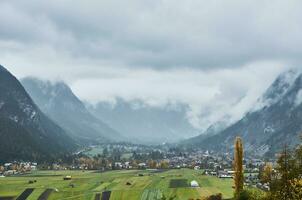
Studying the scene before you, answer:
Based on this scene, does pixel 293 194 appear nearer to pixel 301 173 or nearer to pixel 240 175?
pixel 301 173

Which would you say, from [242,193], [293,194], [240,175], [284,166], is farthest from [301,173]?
[240,175]

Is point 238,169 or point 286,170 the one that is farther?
point 238,169

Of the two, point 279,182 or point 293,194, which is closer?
point 293,194

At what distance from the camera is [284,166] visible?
104 metres

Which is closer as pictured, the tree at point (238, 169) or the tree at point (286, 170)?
the tree at point (286, 170)

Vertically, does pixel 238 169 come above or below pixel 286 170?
above

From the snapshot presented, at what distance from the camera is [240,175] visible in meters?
168

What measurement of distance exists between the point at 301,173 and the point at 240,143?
70.8 metres

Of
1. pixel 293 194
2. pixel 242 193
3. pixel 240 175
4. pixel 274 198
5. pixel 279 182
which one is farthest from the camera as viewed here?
pixel 240 175

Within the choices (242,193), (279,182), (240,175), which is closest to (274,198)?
(279,182)

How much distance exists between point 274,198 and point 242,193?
53037 mm

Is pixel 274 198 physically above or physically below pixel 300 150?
below

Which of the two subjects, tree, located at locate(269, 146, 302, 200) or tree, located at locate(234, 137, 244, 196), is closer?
tree, located at locate(269, 146, 302, 200)

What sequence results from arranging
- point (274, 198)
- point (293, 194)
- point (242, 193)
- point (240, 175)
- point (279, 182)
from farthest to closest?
point (240, 175) < point (242, 193) < point (279, 182) < point (274, 198) < point (293, 194)
